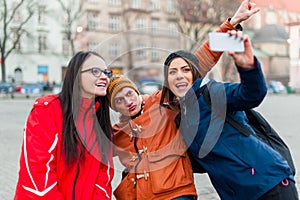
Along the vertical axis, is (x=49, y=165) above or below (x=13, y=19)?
below

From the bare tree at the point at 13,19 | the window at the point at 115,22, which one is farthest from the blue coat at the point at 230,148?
the bare tree at the point at 13,19

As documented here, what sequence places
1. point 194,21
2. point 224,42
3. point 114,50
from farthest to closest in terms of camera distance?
point 194,21 < point 114,50 < point 224,42

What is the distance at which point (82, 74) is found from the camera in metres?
2.59

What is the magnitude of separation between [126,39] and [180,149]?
0.75 metres

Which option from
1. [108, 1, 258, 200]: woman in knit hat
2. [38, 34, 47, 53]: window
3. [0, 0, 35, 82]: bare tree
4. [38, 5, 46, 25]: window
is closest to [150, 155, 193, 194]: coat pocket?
[108, 1, 258, 200]: woman in knit hat

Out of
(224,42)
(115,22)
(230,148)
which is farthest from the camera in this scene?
(115,22)

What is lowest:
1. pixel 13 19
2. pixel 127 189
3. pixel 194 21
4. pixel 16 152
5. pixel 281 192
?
pixel 16 152

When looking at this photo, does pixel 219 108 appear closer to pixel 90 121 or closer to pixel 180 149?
pixel 180 149

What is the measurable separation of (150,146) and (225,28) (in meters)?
0.93

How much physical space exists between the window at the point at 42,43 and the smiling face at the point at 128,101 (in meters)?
46.6

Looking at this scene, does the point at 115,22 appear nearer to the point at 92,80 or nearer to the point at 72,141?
the point at 92,80

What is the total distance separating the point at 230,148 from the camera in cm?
237

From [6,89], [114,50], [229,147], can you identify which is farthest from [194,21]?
[6,89]

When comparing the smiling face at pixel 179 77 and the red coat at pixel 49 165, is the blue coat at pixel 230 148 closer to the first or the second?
the smiling face at pixel 179 77
